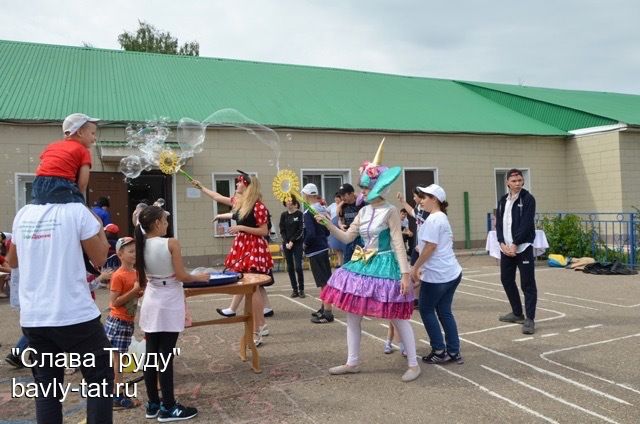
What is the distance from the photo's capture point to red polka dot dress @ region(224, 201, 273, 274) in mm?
6211

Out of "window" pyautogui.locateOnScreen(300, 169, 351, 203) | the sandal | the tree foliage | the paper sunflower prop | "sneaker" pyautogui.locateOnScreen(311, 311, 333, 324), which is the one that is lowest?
the sandal

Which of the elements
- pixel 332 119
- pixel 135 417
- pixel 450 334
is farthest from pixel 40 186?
pixel 332 119

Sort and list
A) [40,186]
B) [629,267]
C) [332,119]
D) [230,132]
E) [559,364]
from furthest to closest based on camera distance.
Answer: [332,119] < [230,132] < [629,267] < [559,364] < [40,186]

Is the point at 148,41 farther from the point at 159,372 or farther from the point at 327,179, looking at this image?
the point at 159,372

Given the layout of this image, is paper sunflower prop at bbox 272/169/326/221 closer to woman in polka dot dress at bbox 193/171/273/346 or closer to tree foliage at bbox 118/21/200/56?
woman in polka dot dress at bbox 193/171/273/346

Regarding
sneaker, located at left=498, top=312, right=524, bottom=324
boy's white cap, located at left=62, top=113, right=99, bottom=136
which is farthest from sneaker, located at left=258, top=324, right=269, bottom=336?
boy's white cap, located at left=62, top=113, right=99, bottom=136

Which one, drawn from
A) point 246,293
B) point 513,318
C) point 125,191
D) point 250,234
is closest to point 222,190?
point 125,191

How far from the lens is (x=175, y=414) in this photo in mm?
4039

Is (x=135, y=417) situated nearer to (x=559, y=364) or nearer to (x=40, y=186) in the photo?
(x=40, y=186)

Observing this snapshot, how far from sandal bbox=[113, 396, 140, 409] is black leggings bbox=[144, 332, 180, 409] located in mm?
321

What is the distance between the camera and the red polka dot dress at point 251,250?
6211mm

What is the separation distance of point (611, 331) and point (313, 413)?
427 centimetres

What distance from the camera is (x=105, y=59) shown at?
17062 mm

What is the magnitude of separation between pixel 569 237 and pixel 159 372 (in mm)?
12143
